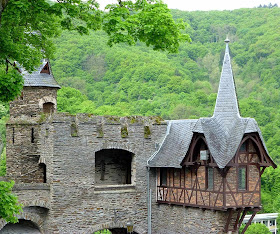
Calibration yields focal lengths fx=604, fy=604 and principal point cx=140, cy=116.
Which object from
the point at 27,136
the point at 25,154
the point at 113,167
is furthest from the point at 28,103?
the point at 113,167

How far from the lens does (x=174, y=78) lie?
67625mm

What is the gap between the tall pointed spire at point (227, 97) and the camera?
19.5 metres

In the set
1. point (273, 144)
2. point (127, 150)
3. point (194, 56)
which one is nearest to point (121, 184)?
point (127, 150)

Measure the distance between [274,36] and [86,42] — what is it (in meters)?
28.3

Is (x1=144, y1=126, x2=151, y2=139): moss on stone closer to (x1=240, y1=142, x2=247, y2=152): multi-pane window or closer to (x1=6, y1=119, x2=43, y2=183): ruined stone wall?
(x1=240, y1=142, x2=247, y2=152): multi-pane window

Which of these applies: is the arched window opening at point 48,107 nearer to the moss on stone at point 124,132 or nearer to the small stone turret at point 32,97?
the small stone turret at point 32,97

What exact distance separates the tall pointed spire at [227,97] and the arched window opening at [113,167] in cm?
444

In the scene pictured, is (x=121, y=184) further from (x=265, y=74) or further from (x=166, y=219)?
(x=265, y=74)

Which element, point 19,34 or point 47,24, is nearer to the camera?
point 19,34

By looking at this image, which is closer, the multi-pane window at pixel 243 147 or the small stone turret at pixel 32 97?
the multi-pane window at pixel 243 147

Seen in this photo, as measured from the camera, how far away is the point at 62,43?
68750 mm

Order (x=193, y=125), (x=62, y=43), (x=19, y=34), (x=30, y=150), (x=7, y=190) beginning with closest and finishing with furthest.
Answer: (x=7, y=190)
(x=19, y=34)
(x=193, y=125)
(x=30, y=150)
(x=62, y=43)

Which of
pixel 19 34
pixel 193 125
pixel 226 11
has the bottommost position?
pixel 193 125

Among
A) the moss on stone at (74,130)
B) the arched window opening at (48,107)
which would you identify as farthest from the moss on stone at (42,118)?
the moss on stone at (74,130)
